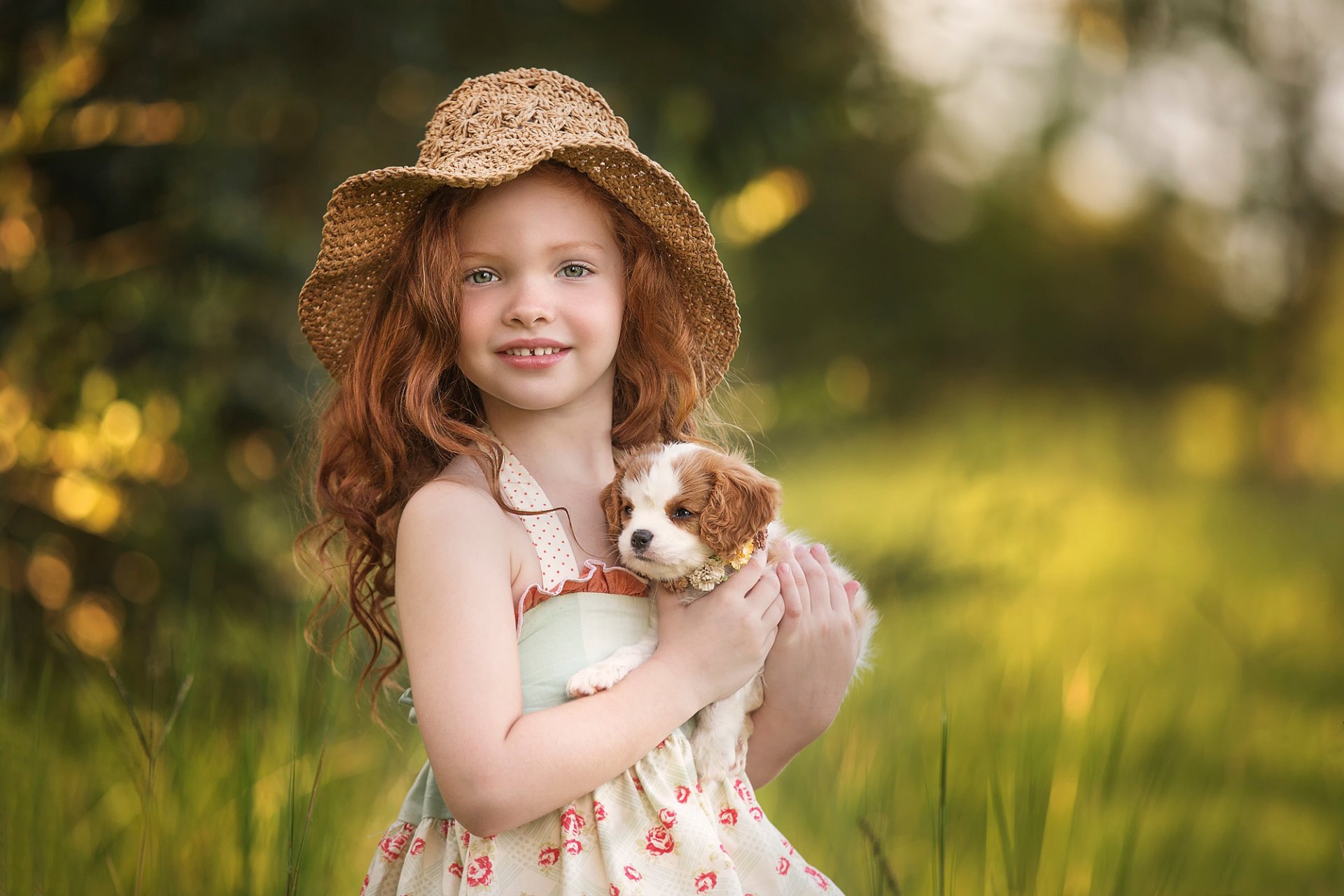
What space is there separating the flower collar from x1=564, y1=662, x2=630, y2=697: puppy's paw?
21 centimetres

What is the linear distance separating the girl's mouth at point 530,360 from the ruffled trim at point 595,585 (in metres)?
0.33

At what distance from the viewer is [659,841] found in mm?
1654

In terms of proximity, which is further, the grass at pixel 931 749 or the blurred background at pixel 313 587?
the blurred background at pixel 313 587

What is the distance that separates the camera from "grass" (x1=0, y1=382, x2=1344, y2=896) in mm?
2238

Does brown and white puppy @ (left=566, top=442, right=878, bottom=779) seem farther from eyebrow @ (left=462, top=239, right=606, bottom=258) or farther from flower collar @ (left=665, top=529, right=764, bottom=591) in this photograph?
eyebrow @ (left=462, top=239, right=606, bottom=258)

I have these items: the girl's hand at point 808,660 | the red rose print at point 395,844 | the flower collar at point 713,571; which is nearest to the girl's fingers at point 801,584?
the girl's hand at point 808,660

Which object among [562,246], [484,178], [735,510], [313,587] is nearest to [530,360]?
[562,246]

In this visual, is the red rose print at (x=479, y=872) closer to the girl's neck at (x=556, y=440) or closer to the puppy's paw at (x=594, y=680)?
the puppy's paw at (x=594, y=680)

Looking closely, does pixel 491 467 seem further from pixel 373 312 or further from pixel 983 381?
pixel 983 381

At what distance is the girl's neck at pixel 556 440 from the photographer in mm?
1963

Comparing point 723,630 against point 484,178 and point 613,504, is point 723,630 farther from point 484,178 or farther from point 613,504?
point 484,178

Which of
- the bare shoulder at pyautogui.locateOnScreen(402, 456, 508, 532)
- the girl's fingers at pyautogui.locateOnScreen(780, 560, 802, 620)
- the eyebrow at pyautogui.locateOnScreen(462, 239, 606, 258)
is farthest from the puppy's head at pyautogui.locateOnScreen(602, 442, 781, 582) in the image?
the eyebrow at pyautogui.locateOnScreen(462, 239, 606, 258)

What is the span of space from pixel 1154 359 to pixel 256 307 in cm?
1309

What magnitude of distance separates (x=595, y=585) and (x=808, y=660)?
1.28 feet
